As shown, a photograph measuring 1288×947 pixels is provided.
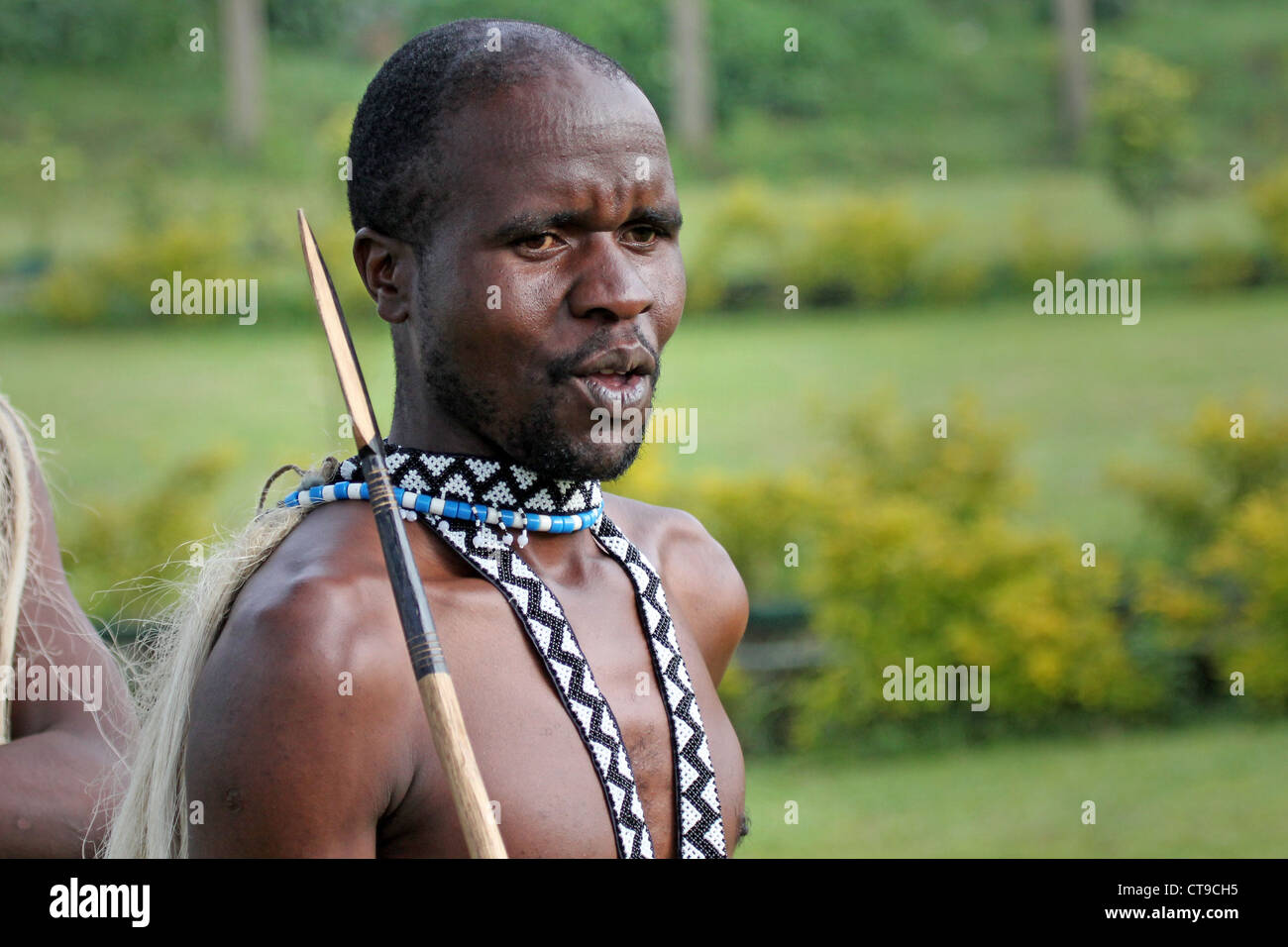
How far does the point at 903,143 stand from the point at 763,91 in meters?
0.92

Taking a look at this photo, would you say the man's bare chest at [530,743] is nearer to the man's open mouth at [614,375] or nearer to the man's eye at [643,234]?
the man's open mouth at [614,375]

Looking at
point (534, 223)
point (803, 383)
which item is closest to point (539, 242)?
point (534, 223)

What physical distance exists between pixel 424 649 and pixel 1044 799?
508 cm

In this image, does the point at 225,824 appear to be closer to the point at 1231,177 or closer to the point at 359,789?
the point at 359,789

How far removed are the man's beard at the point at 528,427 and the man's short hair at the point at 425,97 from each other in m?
0.18

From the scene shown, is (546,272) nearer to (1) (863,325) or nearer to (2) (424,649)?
(2) (424,649)

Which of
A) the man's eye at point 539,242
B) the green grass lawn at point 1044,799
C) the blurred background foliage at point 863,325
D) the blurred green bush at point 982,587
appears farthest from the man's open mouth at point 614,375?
the blurred green bush at point 982,587

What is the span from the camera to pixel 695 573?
238 cm

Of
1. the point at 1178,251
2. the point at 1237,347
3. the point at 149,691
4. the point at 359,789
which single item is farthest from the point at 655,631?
the point at 1178,251

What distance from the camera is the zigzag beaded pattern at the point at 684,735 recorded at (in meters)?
1.98

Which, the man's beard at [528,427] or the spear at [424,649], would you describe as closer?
the spear at [424,649]

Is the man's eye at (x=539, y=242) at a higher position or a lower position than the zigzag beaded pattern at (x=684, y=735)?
higher

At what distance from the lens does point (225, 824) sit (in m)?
1.68
